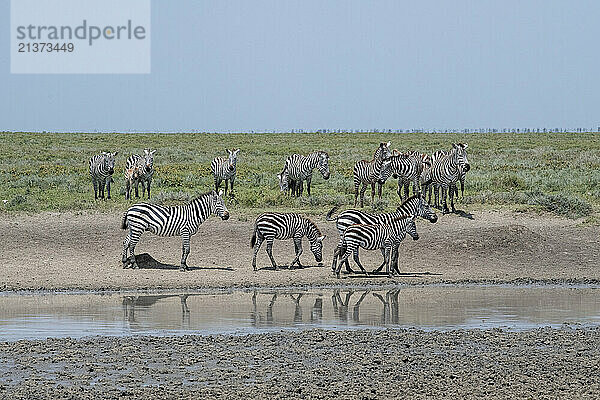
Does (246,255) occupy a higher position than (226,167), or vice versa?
(226,167)

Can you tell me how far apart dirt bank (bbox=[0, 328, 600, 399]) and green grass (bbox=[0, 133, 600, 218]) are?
12511 mm

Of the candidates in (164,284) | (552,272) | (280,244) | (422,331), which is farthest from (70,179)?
(422,331)

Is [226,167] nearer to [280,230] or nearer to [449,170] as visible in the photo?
[449,170]

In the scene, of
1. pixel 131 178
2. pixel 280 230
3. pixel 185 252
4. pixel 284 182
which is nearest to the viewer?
pixel 185 252

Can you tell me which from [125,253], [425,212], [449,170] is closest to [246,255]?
[125,253]

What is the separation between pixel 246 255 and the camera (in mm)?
20156

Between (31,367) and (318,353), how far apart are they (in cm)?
319

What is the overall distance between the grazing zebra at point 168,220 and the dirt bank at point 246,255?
50cm

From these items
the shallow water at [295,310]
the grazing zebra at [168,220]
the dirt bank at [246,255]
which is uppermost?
the grazing zebra at [168,220]

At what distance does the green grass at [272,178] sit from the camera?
83.9ft

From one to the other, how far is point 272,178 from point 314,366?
25.9 meters

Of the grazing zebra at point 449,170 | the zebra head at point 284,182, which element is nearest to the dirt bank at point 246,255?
the grazing zebra at point 449,170

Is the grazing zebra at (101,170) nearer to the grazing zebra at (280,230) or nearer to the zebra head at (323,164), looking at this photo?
the zebra head at (323,164)

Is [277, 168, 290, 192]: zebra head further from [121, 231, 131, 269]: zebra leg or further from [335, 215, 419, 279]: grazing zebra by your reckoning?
[335, 215, 419, 279]: grazing zebra
